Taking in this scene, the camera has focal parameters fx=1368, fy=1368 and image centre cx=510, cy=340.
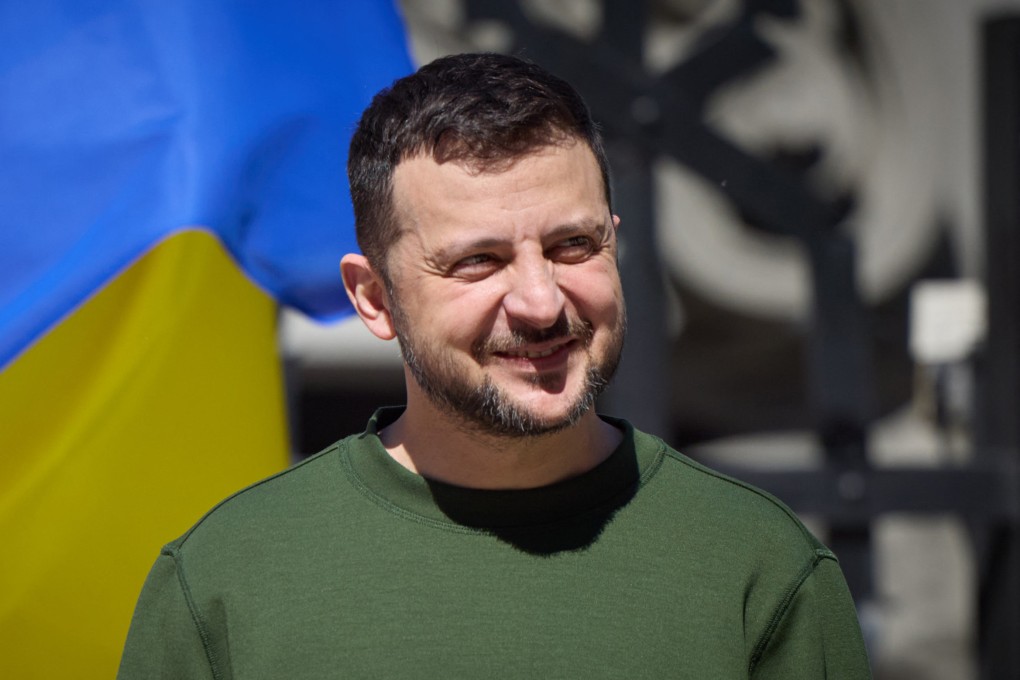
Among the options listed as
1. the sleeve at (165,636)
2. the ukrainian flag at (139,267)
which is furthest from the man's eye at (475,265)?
the ukrainian flag at (139,267)

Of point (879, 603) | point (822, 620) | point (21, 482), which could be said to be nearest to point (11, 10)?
point (21, 482)

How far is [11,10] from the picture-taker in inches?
91.1

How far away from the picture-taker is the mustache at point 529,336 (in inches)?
64.7

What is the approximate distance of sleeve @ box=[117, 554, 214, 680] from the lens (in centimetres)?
168

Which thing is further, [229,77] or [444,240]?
[229,77]

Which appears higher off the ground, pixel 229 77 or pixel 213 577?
pixel 229 77

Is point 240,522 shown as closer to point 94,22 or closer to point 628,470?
point 628,470

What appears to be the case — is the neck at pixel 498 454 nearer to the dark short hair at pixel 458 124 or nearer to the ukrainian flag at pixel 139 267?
the dark short hair at pixel 458 124

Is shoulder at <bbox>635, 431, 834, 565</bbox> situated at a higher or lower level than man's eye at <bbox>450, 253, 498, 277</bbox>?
lower

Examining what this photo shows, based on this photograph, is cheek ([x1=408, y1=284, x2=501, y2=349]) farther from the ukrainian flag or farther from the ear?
the ukrainian flag

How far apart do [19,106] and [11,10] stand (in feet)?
0.59

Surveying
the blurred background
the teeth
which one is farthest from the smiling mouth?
the blurred background

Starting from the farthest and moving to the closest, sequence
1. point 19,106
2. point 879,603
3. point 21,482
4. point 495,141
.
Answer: point 879,603 < point 19,106 < point 21,482 < point 495,141

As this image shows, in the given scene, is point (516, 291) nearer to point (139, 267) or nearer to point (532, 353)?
point (532, 353)
